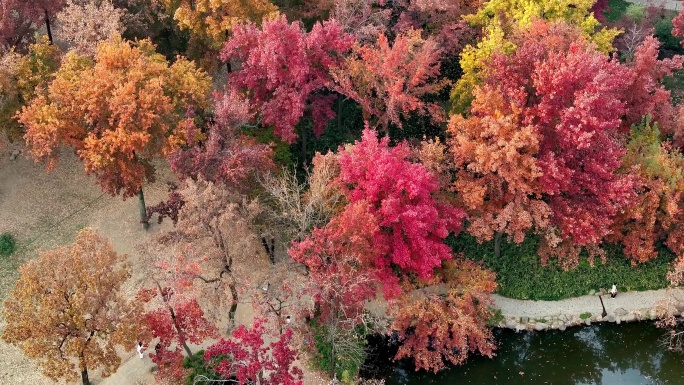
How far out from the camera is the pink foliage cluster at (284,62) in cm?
2656

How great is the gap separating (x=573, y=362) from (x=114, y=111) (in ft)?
66.7

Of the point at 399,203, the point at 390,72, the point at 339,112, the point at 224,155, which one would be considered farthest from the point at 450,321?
the point at 339,112

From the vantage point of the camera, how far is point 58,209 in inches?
1204

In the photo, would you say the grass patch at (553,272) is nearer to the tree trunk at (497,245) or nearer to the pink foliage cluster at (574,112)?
the tree trunk at (497,245)

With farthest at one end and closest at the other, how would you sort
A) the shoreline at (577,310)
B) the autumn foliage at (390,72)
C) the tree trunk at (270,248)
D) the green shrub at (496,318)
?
the shoreline at (577,310)
the tree trunk at (270,248)
the green shrub at (496,318)
the autumn foliage at (390,72)

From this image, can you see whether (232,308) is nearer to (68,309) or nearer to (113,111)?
(68,309)

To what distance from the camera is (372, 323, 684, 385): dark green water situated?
26.5 meters

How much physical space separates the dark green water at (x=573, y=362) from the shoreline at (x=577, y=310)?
338 mm

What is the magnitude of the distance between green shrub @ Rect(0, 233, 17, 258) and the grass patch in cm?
1879

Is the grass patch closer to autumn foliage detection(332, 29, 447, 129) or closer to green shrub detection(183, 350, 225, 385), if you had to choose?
autumn foliage detection(332, 29, 447, 129)

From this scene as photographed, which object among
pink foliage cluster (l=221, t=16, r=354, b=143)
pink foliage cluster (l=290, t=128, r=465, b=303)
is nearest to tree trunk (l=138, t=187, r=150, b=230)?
pink foliage cluster (l=221, t=16, r=354, b=143)

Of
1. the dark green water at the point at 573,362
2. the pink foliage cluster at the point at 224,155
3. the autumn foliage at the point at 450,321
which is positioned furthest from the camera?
the dark green water at the point at 573,362

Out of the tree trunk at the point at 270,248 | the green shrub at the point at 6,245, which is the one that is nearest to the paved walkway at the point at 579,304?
the tree trunk at the point at 270,248

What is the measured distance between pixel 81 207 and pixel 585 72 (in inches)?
867
